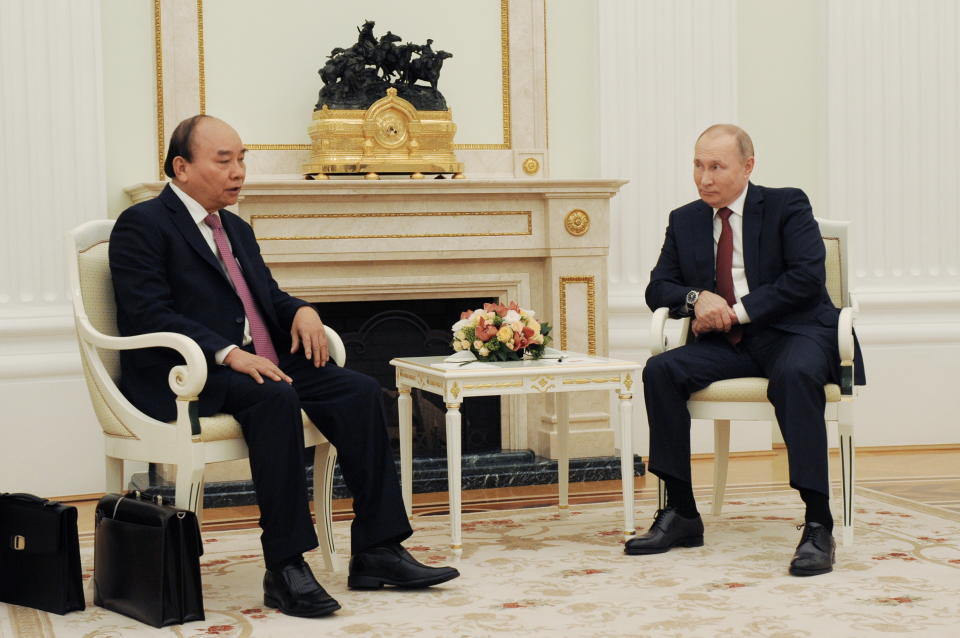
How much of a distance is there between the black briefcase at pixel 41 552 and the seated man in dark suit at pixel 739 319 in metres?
1.66

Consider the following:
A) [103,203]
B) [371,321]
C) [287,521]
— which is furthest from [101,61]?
[287,521]

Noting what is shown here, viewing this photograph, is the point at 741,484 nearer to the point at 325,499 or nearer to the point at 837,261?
the point at 837,261

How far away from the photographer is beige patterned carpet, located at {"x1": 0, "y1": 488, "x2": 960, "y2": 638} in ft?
9.97

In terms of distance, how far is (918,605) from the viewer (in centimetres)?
318

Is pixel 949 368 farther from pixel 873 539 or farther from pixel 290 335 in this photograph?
pixel 290 335

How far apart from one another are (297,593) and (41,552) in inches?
27.5

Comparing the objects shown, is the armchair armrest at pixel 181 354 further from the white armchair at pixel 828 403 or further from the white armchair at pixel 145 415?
the white armchair at pixel 828 403

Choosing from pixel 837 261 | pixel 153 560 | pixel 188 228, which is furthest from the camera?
pixel 837 261

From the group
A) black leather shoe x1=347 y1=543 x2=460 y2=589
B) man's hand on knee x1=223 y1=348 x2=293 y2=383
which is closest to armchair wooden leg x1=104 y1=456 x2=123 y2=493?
man's hand on knee x1=223 y1=348 x2=293 y2=383

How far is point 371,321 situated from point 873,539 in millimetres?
2390

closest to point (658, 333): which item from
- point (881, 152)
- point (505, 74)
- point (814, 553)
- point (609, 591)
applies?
point (814, 553)

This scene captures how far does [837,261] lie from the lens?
4301 mm

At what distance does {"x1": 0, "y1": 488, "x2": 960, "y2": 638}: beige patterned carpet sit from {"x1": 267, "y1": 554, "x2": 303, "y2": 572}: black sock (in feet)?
0.39

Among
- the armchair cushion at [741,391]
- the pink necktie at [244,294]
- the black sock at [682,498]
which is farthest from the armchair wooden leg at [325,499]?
the armchair cushion at [741,391]
